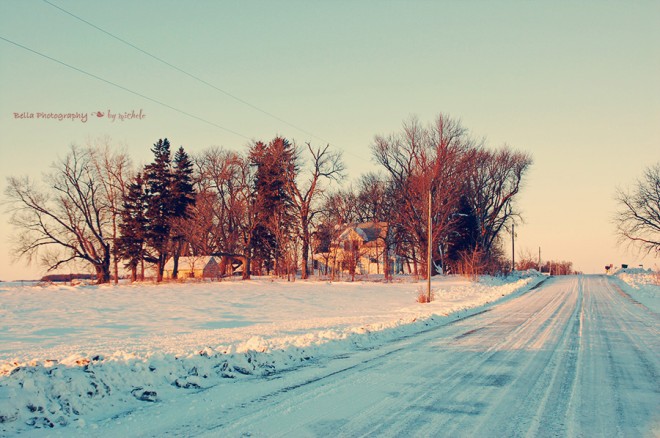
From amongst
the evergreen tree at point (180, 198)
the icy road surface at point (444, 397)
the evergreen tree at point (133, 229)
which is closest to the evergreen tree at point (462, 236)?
the evergreen tree at point (180, 198)

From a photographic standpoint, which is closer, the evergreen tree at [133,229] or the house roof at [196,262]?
the evergreen tree at [133,229]

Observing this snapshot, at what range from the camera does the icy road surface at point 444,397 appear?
18.6 ft

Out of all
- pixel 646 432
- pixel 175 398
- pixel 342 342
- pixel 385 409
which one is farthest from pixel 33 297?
pixel 646 432

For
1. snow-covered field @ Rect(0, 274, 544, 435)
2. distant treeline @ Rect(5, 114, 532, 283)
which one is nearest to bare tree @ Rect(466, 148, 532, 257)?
distant treeline @ Rect(5, 114, 532, 283)

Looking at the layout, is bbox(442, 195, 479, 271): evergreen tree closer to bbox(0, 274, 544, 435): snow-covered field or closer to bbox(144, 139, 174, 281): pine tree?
bbox(0, 274, 544, 435): snow-covered field

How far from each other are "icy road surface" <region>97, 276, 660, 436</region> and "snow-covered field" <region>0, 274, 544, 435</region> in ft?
2.39

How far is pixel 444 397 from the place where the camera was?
6969 millimetres

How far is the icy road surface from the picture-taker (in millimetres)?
5656

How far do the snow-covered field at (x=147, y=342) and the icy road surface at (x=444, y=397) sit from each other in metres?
0.73

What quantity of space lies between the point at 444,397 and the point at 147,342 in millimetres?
8213

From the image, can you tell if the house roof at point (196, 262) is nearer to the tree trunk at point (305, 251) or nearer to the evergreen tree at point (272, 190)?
the evergreen tree at point (272, 190)

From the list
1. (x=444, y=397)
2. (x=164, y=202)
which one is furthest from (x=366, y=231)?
(x=444, y=397)


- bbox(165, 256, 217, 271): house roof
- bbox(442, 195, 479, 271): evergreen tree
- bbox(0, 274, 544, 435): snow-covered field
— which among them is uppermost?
bbox(442, 195, 479, 271): evergreen tree

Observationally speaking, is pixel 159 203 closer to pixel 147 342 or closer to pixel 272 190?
pixel 272 190
